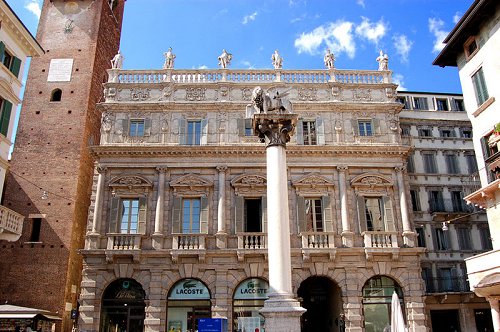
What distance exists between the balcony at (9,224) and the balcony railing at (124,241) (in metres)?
5.50

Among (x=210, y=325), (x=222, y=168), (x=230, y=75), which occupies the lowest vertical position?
(x=210, y=325)

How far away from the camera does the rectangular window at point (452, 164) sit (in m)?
34.8

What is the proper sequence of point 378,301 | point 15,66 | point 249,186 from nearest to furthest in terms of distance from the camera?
1. point 15,66
2. point 378,301
3. point 249,186

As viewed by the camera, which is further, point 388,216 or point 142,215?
point 388,216

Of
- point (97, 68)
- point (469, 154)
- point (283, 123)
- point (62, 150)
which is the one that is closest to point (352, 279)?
point (283, 123)

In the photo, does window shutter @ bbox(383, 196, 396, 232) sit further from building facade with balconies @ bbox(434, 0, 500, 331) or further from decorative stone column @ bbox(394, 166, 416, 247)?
building facade with balconies @ bbox(434, 0, 500, 331)

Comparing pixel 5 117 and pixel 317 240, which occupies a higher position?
pixel 5 117

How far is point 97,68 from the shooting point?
1396 inches

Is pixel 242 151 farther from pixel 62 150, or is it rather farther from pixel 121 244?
pixel 62 150

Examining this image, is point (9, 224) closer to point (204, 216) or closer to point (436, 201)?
point (204, 216)

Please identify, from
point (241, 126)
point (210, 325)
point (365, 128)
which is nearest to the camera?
point (210, 325)

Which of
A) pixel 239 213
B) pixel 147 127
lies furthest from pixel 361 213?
pixel 147 127

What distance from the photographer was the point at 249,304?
85.7ft

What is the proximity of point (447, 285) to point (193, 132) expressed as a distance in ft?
67.0
